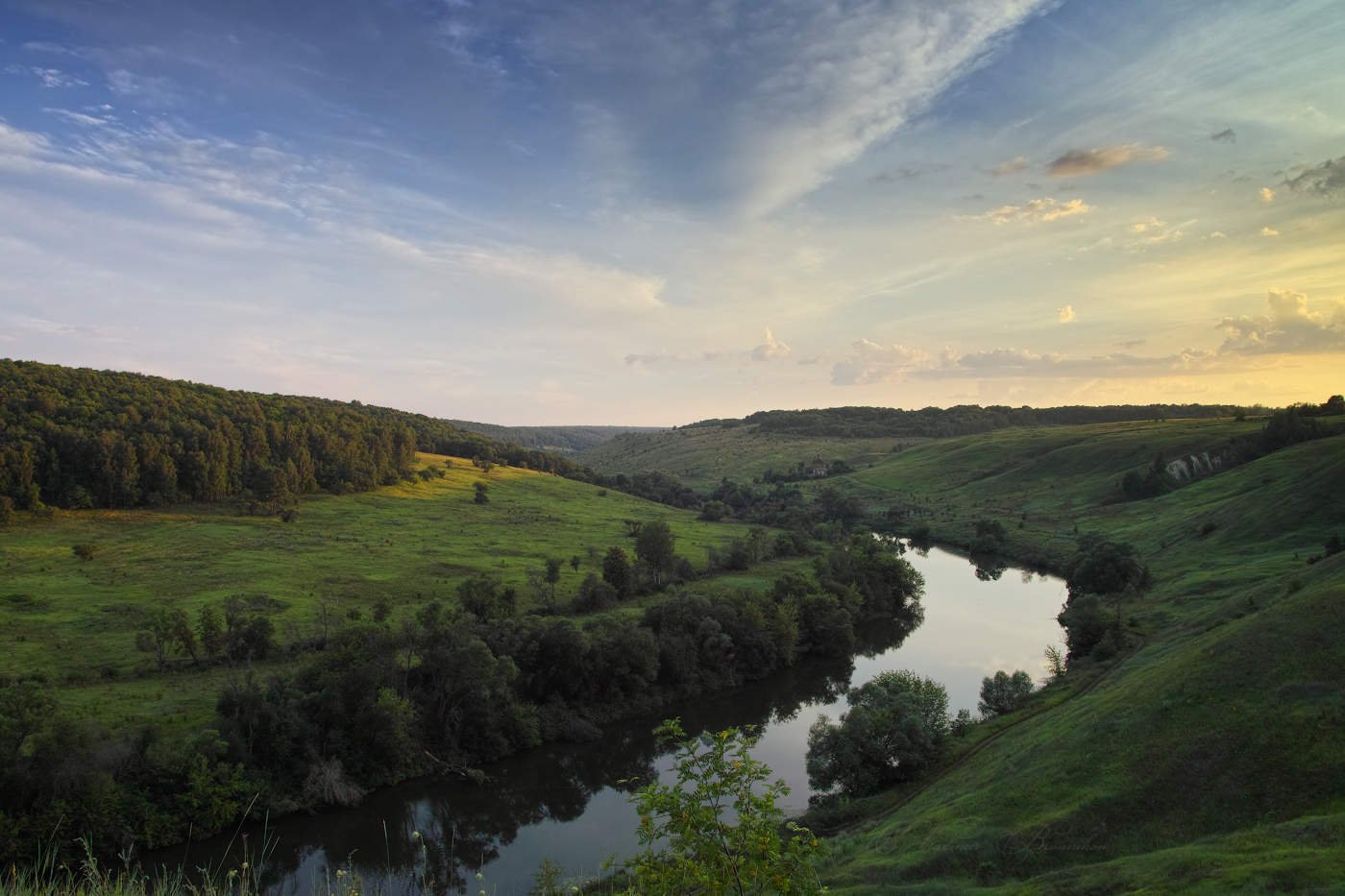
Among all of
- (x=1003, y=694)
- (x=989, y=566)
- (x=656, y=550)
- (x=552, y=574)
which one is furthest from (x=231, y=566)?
(x=989, y=566)

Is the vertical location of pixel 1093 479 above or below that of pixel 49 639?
above

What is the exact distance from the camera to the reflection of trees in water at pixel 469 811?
34875 mm

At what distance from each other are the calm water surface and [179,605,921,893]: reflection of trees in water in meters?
0.07

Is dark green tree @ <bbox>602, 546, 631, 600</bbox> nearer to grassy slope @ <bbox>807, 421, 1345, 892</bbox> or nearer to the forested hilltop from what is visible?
grassy slope @ <bbox>807, 421, 1345, 892</bbox>

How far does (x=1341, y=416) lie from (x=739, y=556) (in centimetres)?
10919

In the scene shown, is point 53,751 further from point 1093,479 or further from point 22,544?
point 1093,479

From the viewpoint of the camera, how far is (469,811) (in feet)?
132

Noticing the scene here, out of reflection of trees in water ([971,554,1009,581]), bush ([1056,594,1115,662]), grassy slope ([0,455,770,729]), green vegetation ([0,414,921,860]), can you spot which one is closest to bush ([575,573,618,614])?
green vegetation ([0,414,921,860])

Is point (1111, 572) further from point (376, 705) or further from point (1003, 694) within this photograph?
point (376, 705)

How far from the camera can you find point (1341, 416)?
119562 millimetres

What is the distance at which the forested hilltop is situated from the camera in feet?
281

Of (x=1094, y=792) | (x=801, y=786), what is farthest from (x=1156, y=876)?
(x=801, y=786)

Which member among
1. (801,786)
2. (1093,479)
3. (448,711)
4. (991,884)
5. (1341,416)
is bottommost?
(801,786)

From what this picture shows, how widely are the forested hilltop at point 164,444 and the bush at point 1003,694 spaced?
9187 centimetres
